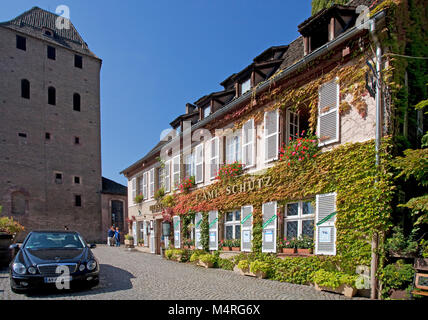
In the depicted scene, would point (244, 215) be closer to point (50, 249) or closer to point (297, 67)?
point (297, 67)

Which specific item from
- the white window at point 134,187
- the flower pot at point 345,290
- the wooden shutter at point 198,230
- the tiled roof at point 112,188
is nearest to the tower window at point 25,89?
the tiled roof at point 112,188

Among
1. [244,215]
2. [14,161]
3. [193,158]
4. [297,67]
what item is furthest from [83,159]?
[297,67]

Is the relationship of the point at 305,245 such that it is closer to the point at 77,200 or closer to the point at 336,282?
the point at 336,282

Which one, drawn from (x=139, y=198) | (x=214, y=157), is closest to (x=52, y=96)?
(x=139, y=198)

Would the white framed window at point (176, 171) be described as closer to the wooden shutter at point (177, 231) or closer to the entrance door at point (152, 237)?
the wooden shutter at point (177, 231)

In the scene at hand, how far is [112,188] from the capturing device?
30.5m

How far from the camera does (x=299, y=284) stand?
7680mm

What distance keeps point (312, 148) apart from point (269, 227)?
2589mm

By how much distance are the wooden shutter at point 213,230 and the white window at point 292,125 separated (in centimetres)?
399

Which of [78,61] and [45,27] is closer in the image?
[45,27]

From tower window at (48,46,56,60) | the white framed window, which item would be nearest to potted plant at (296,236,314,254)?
the white framed window

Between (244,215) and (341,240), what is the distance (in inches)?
138

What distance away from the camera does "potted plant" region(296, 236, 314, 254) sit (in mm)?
7805

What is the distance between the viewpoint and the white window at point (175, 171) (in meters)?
14.6
